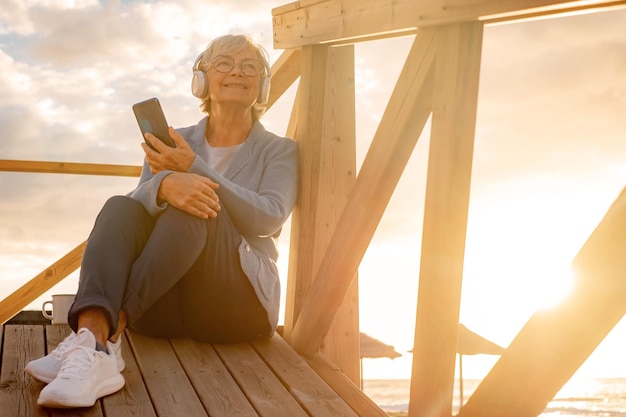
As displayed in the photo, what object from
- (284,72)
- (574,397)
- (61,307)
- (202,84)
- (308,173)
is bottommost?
(574,397)

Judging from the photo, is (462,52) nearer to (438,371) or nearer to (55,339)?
(438,371)

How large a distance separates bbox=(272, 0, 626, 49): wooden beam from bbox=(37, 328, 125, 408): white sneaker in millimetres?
1167

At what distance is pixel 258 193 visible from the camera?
105 inches

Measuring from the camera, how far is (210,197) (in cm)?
233

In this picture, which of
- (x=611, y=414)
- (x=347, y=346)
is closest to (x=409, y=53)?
(x=347, y=346)

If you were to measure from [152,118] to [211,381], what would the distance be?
32.0 inches

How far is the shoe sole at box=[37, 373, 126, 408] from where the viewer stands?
1.93 m

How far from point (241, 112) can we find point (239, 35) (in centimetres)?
27

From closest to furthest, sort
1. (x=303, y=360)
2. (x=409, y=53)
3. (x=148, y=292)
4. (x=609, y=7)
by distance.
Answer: (x=609, y=7)
(x=409, y=53)
(x=148, y=292)
(x=303, y=360)

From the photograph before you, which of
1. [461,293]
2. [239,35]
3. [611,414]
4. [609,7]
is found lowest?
[611,414]

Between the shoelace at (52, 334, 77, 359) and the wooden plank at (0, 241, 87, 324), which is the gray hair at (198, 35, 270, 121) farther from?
the wooden plank at (0, 241, 87, 324)

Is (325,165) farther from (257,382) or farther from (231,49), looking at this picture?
(257,382)

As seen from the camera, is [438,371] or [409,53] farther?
[409,53]

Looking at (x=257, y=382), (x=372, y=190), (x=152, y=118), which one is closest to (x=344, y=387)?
(x=257, y=382)
